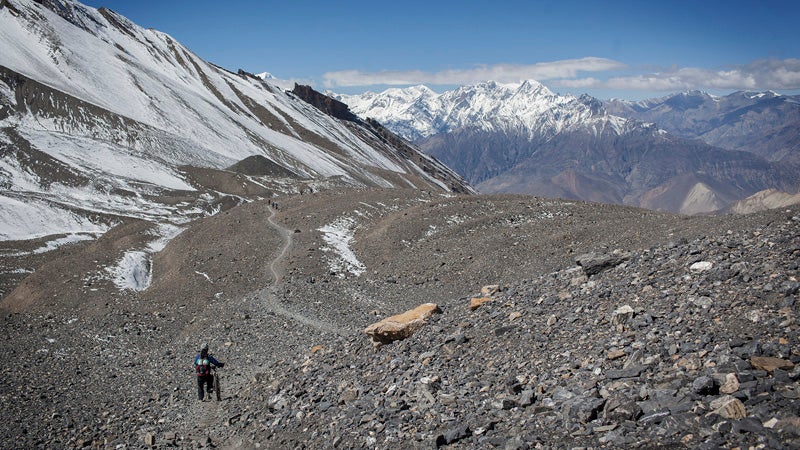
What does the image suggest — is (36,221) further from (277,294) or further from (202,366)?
(202,366)

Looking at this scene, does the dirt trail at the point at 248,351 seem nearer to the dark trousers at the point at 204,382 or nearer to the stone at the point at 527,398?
the dark trousers at the point at 204,382

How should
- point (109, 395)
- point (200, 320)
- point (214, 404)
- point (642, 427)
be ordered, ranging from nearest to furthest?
point (642, 427), point (214, 404), point (109, 395), point (200, 320)

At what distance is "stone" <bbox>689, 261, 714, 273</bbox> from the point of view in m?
14.5

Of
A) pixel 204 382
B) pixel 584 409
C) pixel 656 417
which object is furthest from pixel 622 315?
pixel 204 382

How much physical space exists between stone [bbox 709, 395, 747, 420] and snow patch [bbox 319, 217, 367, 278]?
87.1 feet

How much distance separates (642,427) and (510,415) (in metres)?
2.79

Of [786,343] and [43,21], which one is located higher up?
[43,21]

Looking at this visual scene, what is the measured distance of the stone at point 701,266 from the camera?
14.5 m

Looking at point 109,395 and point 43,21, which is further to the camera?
point 43,21

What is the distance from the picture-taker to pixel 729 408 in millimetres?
8906

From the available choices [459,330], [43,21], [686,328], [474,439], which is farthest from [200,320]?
[43,21]

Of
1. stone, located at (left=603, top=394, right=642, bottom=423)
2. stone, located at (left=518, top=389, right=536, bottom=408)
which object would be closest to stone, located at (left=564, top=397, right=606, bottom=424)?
stone, located at (left=603, top=394, right=642, bottom=423)

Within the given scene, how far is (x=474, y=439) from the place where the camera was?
11125 millimetres

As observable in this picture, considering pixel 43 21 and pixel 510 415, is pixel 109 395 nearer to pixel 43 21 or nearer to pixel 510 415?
pixel 510 415
